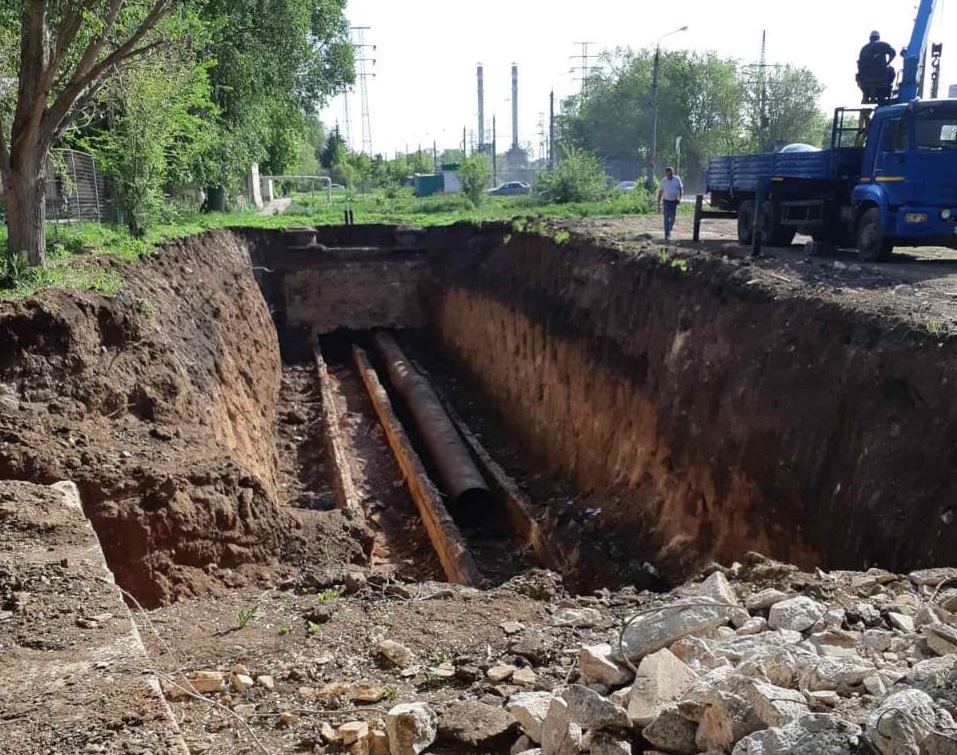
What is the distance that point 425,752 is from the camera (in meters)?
3.50

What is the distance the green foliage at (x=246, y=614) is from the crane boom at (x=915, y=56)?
1419cm

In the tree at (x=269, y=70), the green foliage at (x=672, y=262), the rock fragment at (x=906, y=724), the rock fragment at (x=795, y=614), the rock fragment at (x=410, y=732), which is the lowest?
the rock fragment at (x=410, y=732)

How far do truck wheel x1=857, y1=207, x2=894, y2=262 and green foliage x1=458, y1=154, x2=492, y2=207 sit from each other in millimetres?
23430

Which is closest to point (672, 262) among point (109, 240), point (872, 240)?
point (872, 240)

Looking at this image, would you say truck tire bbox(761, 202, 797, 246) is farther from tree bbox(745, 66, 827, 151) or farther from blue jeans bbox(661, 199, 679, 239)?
tree bbox(745, 66, 827, 151)

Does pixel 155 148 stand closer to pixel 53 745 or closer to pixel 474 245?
pixel 474 245

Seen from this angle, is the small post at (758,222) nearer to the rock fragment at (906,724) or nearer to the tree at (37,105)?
the tree at (37,105)

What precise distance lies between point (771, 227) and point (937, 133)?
3.14m

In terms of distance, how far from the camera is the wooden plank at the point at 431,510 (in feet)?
30.6

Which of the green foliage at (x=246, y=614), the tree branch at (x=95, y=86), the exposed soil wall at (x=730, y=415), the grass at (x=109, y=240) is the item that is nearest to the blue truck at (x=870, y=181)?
the exposed soil wall at (x=730, y=415)

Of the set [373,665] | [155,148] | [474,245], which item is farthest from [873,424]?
[474,245]

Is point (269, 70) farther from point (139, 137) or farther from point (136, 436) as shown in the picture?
point (136, 436)

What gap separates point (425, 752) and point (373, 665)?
1.23 metres

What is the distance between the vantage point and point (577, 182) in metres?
31.6
